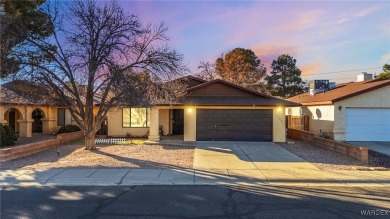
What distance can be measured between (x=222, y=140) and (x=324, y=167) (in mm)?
8404

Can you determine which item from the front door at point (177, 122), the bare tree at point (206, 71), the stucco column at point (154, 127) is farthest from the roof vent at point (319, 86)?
the bare tree at point (206, 71)

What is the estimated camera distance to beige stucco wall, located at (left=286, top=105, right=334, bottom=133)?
67.5ft

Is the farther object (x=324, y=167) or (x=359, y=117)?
(x=359, y=117)

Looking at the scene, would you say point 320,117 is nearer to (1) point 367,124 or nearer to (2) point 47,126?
(1) point 367,124

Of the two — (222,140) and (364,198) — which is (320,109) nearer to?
(222,140)

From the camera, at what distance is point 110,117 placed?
22922 mm

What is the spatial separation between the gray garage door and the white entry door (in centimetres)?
527

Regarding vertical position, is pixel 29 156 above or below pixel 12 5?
below

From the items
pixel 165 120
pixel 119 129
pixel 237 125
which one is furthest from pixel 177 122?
pixel 237 125

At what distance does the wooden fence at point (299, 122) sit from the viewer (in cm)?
2516

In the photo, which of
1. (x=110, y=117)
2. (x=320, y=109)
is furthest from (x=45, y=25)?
(x=320, y=109)

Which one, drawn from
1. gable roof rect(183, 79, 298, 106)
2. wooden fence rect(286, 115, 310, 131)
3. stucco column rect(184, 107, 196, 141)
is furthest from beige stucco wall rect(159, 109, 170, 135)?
wooden fence rect(286, 115, 310, 131)

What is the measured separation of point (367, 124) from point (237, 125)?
8.40 meters

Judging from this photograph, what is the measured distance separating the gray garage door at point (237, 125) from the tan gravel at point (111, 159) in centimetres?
340
